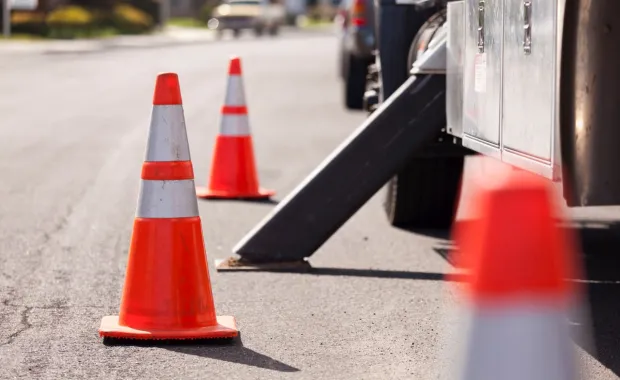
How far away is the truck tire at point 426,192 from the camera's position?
840cm

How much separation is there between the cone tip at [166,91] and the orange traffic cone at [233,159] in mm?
4478

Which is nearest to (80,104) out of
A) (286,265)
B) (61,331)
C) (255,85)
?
(255,85)

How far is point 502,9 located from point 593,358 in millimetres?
1414

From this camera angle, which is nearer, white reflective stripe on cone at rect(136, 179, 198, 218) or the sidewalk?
white reflective stripe on cone at rect(136, 179, 198, 218)

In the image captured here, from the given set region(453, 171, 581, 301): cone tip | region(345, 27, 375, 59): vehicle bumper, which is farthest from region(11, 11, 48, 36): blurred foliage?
region(453, 171, 581, 301): cone tip

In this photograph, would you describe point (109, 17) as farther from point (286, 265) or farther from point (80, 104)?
point (286, 265)

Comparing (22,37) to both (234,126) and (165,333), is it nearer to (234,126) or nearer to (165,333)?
(234,126)

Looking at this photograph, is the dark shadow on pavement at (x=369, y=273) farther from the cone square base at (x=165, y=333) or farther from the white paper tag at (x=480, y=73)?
the cone square base at (x=165, y=333)

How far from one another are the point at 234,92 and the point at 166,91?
177 inches

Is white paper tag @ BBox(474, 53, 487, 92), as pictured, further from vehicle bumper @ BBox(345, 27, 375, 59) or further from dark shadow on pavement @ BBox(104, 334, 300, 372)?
vehicle bumper @ BBox(345, 27, 375, 59)

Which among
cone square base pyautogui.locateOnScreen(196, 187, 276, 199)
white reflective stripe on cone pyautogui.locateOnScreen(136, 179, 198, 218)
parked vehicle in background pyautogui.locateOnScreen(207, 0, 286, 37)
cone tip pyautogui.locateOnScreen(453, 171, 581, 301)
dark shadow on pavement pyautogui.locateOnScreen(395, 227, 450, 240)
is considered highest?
cone tip pyautogui.locateOnScreen(453, 171, 581, 301)

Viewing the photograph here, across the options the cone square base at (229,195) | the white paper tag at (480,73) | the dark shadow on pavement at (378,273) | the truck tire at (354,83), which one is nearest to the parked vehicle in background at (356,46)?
the truck tire at (354,83)

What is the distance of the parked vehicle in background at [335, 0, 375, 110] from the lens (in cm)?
1727

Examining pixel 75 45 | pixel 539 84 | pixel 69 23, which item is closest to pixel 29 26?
pixel 69 23
